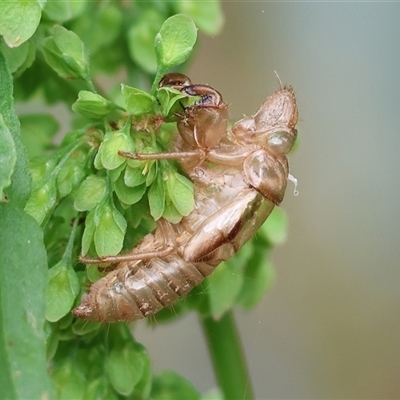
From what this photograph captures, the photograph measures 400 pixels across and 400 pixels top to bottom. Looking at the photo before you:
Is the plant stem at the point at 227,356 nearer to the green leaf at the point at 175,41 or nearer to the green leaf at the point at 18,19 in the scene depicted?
the green leaf at the point at 175,41

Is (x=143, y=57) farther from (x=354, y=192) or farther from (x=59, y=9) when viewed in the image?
(x=354, y=192)

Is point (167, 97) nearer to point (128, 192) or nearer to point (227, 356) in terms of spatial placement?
point (128, 192)

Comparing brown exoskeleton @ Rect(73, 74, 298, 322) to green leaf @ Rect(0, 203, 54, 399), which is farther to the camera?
brown exoskeleton @ Rect(73, 74, 298, 322)

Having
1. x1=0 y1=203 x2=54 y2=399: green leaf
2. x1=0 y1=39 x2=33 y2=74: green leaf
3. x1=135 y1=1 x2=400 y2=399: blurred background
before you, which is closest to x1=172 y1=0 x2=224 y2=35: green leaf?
x1=0 y1=39 x2=33 y2=74: green leaf

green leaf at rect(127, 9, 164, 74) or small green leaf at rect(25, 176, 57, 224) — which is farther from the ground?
green leaf at rect(127, 9, 164, 74)

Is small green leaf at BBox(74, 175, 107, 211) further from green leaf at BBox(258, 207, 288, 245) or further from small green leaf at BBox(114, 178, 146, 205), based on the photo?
green leaf at BBox(258, 207, 288, 245)

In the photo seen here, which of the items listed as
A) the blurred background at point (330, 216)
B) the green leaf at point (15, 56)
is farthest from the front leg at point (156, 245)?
the blurred background at point (330, 216)

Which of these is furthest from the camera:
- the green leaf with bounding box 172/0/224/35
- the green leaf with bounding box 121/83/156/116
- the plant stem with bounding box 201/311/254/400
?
the plant stem with bounding box 201/311/254/400
